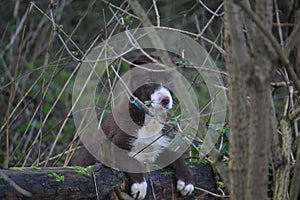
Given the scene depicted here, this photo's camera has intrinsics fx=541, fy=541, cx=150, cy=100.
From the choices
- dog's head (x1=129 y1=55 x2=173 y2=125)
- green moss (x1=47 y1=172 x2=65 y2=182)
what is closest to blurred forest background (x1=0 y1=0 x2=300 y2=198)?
dog's head (x1=129 y1=55 x2=173 y2=125)

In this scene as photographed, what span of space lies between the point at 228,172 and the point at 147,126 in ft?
4.83

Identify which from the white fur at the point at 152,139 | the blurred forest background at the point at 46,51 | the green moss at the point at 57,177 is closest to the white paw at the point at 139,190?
the white fur at the point at 152,139

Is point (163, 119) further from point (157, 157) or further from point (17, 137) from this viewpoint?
point (17, 137)

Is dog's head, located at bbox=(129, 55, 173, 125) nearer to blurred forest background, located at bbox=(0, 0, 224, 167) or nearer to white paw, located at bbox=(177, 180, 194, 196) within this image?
white paw, located at bbox=(177, 180, 194, 196)

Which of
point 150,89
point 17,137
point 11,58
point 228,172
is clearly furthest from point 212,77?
point 11,58

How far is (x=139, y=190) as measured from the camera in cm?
300

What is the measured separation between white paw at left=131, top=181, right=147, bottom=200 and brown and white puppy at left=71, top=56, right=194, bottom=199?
16 cm

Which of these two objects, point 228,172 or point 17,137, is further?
point 17,137

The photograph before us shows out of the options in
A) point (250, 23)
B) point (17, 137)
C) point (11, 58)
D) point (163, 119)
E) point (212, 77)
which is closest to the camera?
point (250, 23)

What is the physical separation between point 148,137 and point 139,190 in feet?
1.78

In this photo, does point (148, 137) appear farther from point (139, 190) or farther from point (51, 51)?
point (51, 51)

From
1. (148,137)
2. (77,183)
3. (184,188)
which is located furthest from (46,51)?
(77,183)

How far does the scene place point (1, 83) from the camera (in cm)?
566

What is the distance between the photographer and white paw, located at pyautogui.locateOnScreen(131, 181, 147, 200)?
3006 mm
